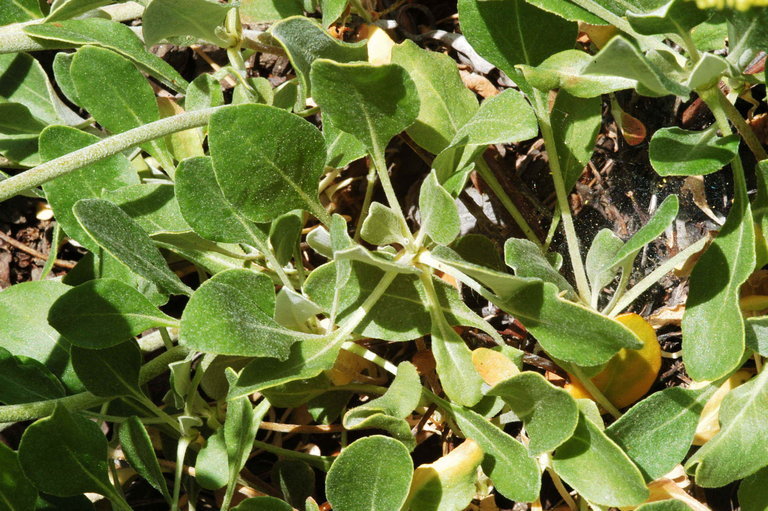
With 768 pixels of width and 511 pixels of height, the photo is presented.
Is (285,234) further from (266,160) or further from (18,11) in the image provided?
(18,11)

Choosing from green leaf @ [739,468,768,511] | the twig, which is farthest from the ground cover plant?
the twig

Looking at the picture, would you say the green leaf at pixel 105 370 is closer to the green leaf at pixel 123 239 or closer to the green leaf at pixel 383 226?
the green leaf at pixel 123 239

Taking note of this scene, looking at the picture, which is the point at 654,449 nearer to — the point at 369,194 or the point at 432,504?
the point at 432,504

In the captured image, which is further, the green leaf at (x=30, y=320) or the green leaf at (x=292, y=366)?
the green leaf at (x=30, y=320)

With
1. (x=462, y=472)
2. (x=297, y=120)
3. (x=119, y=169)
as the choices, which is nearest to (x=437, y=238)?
(x=297, y=120)

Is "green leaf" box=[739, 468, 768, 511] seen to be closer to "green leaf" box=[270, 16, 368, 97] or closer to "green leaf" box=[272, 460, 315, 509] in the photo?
"green leaf" box=[272, 460, 315, 509]

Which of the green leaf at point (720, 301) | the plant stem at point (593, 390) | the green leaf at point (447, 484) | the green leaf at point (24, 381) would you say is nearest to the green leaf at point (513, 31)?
the green leaf at point (720, 301)
